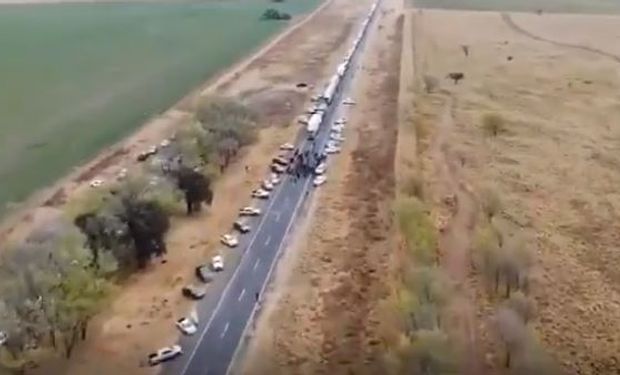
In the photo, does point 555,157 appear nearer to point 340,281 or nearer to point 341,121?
point 341,121

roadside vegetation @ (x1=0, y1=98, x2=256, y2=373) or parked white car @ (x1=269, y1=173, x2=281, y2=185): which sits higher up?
roadside vegetation @ (x1=0, y1=98, x2=256, y2=373)

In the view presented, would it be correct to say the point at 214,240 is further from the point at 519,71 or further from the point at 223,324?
the point at 519,71

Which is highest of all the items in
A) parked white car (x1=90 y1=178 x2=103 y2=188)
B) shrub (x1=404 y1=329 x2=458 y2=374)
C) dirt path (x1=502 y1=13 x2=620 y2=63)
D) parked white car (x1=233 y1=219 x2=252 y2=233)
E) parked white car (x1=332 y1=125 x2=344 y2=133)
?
shrub (x1=404 y1=329 x2=458 y2=374)

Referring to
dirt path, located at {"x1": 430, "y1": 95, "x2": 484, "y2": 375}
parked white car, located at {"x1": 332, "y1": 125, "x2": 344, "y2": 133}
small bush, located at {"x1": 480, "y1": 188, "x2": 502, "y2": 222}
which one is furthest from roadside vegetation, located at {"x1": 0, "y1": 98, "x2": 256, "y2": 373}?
small bush, located at {"x1": 480, "y1": 188, "x2": 502, "y2": 222}

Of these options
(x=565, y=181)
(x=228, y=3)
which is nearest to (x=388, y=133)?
(x=565, y=181)

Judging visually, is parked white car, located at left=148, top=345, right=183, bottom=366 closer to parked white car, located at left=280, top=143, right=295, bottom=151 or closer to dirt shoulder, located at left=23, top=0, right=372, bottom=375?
dirt shoulder, located at left=23, top=0, right=372, bottom=375

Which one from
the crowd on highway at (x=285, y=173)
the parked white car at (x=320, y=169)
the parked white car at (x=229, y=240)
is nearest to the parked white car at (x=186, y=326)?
the crowd on highway at (x=285, y=173)

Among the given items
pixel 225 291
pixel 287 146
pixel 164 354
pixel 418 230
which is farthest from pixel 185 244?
pixel 287 146
